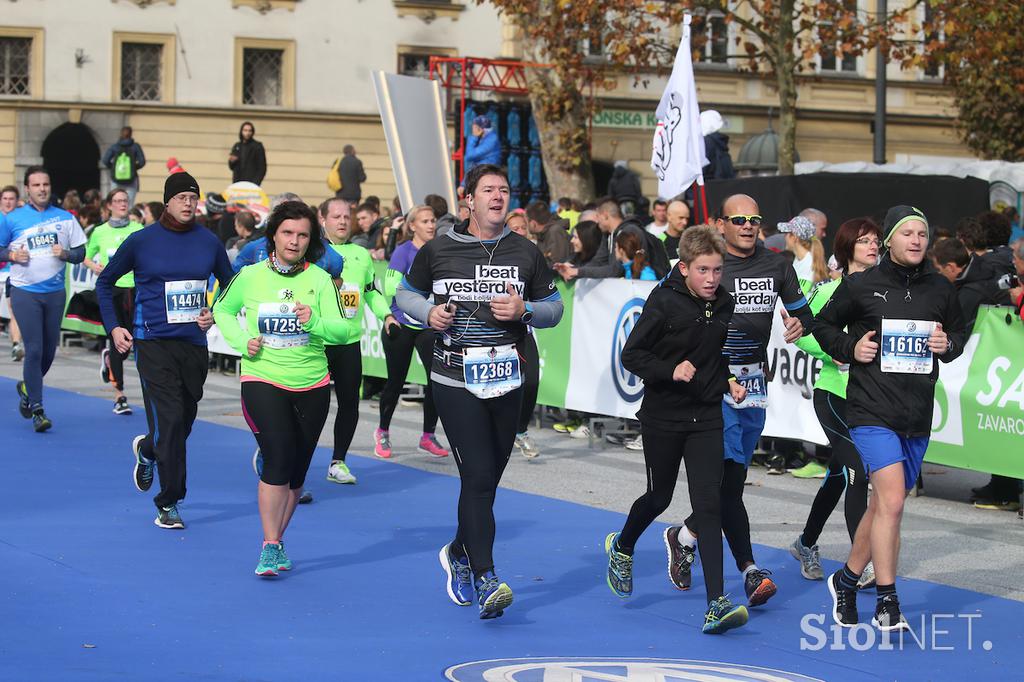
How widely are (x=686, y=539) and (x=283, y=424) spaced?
82.4 inches

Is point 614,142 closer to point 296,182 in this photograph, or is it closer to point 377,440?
point 296,182

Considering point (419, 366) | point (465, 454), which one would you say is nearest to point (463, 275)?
point (465, 454)

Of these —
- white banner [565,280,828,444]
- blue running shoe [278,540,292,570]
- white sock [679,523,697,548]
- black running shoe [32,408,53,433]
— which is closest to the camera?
white sock [679,523,697,548]

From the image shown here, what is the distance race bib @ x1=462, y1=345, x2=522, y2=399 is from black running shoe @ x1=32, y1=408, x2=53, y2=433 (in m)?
7.62

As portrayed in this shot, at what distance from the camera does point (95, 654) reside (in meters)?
6.86

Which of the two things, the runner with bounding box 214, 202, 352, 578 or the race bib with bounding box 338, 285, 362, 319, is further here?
the race bib with bounding box 338, 285, 362, 319

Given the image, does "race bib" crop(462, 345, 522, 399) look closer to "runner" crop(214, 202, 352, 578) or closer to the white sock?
"runner" crop(214, 202, 352, 578)

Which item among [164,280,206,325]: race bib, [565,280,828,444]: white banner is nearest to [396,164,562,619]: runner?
[164,280,206,325]: race bib

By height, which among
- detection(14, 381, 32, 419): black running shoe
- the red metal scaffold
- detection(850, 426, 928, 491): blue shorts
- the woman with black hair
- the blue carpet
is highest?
the red metal scaffold

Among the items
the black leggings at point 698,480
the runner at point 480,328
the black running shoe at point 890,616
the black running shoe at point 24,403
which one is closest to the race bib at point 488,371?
the runner at point 480,328

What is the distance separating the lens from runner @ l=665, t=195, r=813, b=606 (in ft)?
27.2

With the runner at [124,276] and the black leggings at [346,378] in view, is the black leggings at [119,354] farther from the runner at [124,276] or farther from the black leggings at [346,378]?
the black leggings at [346,378]

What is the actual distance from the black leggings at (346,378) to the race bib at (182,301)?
1.45 m

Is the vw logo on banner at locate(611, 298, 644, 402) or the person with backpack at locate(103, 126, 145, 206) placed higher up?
the person with backpack at locate(103, 126, 145, 206)
